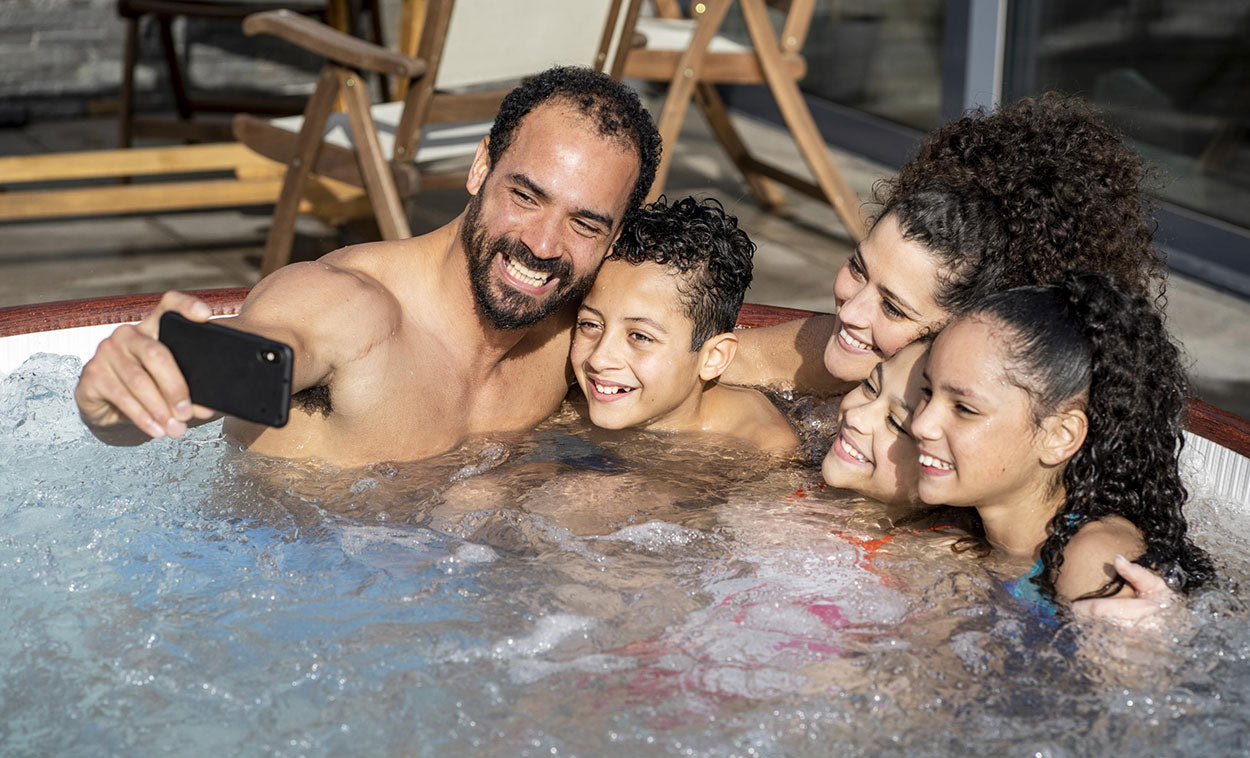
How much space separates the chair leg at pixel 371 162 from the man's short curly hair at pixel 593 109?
1.41m

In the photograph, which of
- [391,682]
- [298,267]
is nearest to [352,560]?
[391,682]

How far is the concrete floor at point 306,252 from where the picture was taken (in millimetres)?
4648

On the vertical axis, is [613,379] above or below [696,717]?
above

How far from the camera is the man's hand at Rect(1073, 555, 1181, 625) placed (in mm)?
2008

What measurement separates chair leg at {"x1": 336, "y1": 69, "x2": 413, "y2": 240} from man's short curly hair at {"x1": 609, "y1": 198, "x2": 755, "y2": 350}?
1.37 metres

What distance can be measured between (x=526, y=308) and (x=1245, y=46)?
12.0 feet

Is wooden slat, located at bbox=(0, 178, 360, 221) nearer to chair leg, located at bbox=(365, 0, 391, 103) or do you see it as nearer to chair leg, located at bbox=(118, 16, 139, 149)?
chair leg, located at bbox=(118, 16, 139, 149)

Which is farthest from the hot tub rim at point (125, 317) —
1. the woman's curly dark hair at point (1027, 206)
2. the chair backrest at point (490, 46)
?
the chair backrest at point (490, 46)

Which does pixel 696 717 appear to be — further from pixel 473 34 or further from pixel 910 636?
pixel 473 34

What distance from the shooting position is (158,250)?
207 inches

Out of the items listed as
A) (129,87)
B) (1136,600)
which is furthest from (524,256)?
(129,87)

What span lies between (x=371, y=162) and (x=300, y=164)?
31 centimetres

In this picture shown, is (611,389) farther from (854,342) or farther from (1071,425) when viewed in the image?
(1071,425)

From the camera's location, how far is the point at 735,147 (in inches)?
231
